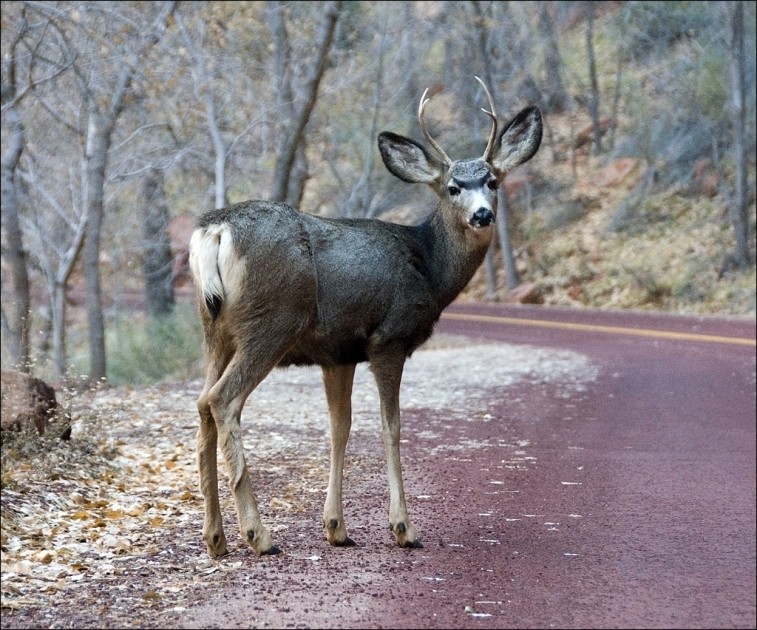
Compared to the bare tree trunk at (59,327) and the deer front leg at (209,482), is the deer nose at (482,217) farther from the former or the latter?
the bare tree trunk at (59,327)

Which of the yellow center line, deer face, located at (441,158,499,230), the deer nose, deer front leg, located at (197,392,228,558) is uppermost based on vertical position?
deer face, located at (441,158,499,230)

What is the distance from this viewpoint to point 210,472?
21.8ft

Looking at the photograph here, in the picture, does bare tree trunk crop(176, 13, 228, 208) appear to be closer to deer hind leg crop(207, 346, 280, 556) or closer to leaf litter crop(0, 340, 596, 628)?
leaf litter crop(0, 340, 596, 628)

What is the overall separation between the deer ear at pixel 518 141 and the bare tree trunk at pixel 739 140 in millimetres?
24880

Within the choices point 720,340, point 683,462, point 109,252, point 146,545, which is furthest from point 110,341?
point 146,545

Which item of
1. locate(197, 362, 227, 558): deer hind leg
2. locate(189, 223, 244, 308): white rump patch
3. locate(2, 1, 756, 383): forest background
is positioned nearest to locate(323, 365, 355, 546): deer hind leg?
locate(197, 362, 227, 558): deer hind leg

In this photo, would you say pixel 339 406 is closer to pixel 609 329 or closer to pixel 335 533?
pixel 335 533

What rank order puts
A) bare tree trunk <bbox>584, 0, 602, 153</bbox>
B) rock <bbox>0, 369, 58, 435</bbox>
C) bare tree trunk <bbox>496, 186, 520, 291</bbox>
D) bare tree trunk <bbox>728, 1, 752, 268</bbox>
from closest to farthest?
rock <bbox>0, 369, 58, 435</bbox>, bare tree trunk <bbox>728, 1, 752, 268</bbox>, bare tree trunk <bbox>496, 186, 520, 291</bbox>, bare tree trunk <bbox>584, 0, 602, 153</bbox>

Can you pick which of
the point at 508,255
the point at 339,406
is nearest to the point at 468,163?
the point at 339,406

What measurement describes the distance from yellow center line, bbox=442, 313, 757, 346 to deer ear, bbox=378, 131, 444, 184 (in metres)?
15.5

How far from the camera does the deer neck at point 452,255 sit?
7.37 m

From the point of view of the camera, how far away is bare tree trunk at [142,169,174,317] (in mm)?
25250

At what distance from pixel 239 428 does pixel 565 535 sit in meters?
2.48

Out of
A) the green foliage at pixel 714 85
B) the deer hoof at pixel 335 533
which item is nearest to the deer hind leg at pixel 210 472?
the deer hoof at pixel 335 533
